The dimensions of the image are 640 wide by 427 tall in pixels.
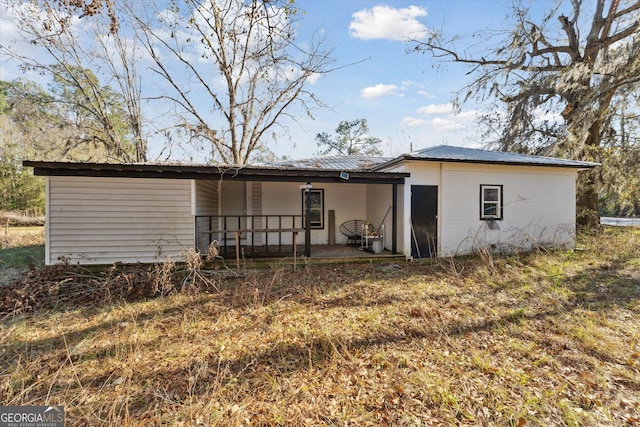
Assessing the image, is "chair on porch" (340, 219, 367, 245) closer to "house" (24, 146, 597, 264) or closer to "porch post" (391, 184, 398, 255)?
"house" (24, 146, 597, 264)

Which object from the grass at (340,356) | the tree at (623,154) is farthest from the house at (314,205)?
the tree at (623,154)

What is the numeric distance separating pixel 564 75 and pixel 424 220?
7.80m

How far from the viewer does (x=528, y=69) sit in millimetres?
11594

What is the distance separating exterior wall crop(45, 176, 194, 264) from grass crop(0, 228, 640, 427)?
189 cm

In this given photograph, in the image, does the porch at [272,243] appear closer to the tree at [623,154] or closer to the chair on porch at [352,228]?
the chair on porch at [352,228]

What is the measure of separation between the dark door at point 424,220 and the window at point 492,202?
1.64 metres

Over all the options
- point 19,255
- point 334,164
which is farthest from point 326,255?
point 19,255

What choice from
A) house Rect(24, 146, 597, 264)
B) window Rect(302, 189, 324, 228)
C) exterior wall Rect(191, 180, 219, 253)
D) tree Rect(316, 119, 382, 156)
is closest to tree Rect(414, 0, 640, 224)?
house Rect(24, 146, 597, 264)

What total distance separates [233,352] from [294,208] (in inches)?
265

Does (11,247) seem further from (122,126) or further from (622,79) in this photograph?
(622,79)

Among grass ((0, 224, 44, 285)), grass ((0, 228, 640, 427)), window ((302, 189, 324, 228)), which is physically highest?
window ((302, 189, 324, 228))

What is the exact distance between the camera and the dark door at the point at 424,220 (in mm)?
7973

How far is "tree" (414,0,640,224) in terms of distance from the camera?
982 cm

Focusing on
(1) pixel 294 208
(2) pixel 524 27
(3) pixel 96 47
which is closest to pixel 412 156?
(1) pixel 294 208
